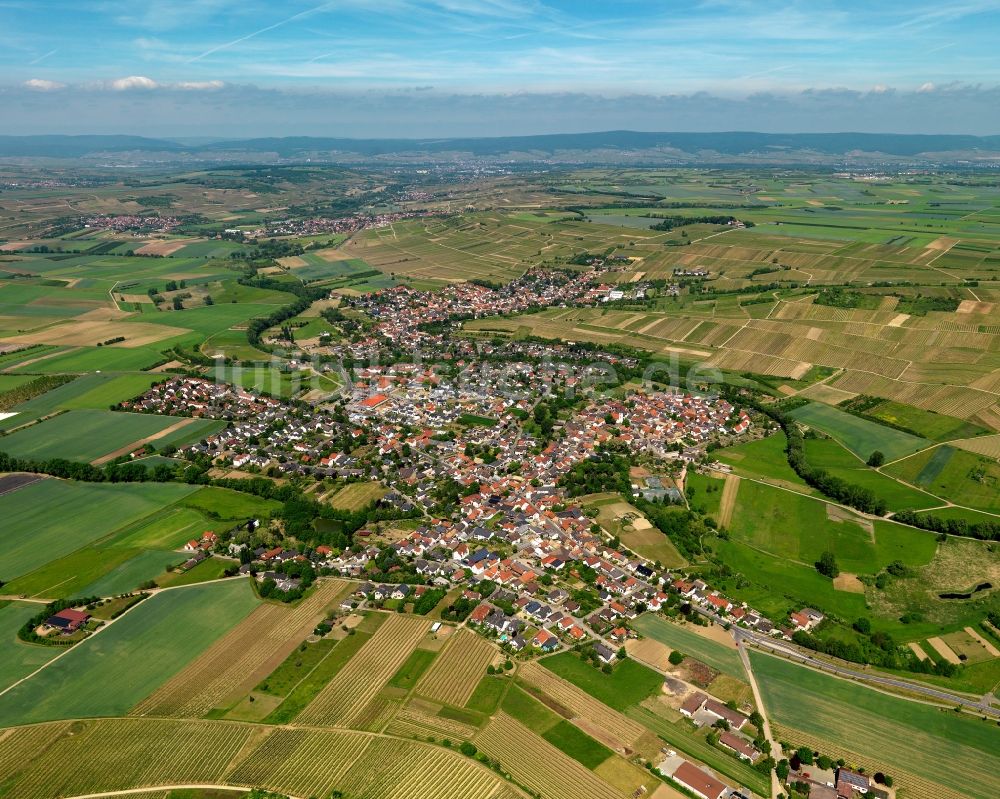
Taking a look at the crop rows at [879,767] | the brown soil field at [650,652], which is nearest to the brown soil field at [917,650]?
the crop rows at [879,767]

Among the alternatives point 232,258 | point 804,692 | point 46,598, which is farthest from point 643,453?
point 232,258

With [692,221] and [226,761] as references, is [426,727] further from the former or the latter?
A: [692,221]

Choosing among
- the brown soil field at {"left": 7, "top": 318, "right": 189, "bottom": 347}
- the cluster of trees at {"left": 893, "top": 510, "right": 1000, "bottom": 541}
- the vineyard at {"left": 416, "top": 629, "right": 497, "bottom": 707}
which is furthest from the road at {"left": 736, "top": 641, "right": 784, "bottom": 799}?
→ the brown soil field at {"left": 7, "top": 318, "right": 189, "bottom": 347}

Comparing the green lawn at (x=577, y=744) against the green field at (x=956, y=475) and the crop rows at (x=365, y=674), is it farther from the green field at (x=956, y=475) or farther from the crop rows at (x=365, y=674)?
the green field at (x=956, y=475)

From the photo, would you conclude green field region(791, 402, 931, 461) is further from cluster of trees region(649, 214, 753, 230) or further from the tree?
cluster of trees region(649, 214, 753, 230)

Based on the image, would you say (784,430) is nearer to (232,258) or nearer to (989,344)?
(989,344)

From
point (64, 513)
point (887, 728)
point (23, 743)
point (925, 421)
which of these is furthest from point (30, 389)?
point (925, 421)
